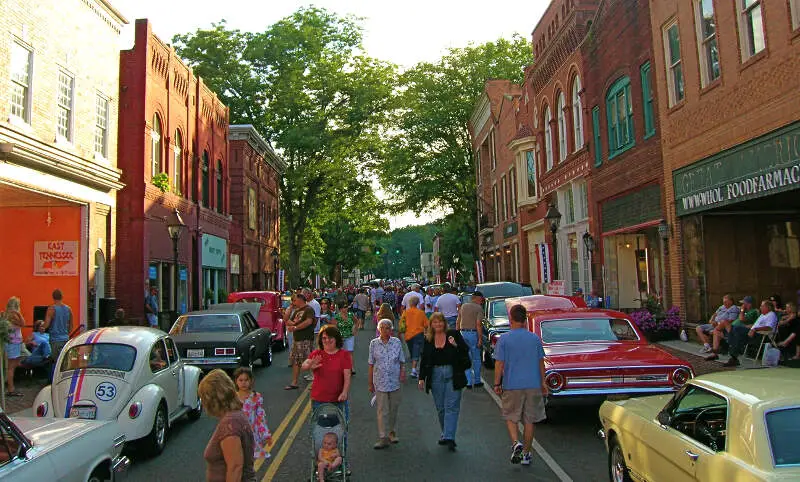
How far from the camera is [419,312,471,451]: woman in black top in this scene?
8.01m

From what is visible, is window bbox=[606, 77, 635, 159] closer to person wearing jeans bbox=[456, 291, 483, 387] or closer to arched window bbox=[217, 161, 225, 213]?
person wearing jeans bbox=[456, 291, 483, 387]

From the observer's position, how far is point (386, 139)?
46875 mm

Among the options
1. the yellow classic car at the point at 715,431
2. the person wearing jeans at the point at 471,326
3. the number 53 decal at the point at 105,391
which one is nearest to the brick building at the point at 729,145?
the person wearing jeans at the point at 471,326

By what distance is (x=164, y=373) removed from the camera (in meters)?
8.92

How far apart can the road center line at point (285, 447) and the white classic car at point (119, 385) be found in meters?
1.53

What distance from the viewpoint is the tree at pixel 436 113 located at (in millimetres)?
47594

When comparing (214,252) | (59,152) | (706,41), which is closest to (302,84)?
(214,252)

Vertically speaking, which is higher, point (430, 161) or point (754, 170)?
point (430, 161)

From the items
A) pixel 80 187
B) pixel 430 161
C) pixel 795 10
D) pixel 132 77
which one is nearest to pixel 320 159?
pixel 430 161

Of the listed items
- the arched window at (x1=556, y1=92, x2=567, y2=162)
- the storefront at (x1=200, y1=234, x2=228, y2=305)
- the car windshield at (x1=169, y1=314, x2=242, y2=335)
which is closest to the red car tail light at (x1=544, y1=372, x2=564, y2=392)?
the car windshield at (x1=169, y1=314, x2=242, y2=335)

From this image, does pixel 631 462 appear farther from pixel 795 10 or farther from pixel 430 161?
pixel 430 161

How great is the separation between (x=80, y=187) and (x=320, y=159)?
2425 cm

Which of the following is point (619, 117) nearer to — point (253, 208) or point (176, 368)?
point (176, 368)

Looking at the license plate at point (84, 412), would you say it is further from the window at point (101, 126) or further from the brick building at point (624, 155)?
the brick building at point (624, 155)
